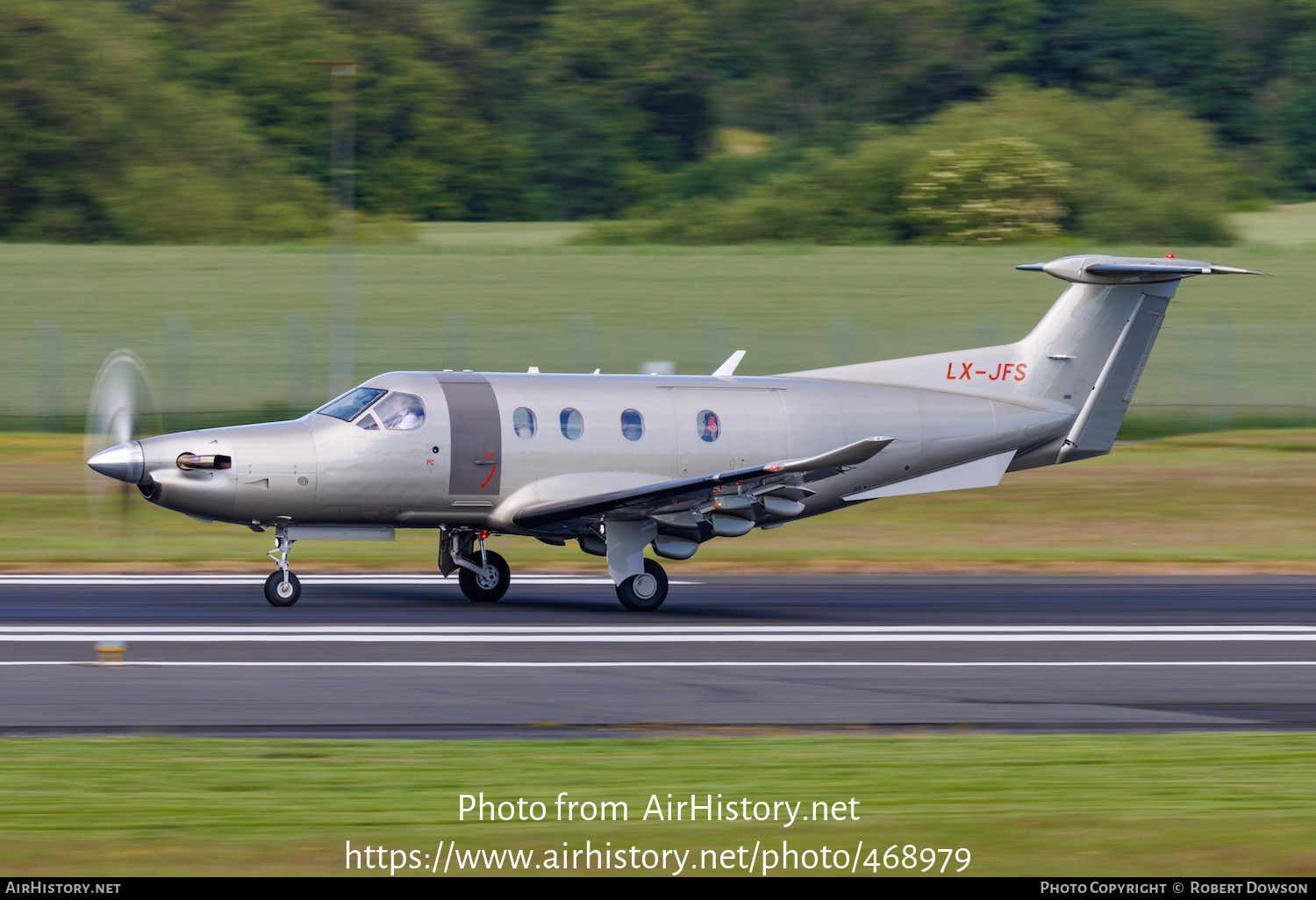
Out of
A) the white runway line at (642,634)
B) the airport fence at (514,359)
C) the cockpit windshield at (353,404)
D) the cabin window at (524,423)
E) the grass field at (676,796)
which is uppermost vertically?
the airport fence at (514,359)

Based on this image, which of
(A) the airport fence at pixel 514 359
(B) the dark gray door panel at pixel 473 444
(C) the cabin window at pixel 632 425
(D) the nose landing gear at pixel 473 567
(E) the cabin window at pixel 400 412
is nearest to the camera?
(E) the cabin window at pixel 400 412

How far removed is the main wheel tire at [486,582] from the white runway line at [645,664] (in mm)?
4370

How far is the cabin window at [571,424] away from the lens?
16.8 metres

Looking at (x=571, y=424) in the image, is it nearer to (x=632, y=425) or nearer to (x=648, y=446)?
(x=632, y=425)

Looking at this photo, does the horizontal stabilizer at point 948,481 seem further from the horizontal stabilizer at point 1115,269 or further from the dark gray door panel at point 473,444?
the dark gray door panel at point 473,444

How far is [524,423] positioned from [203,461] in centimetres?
333

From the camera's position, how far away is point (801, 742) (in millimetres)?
9664

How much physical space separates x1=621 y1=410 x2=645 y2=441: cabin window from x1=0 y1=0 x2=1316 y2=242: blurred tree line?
3413cm

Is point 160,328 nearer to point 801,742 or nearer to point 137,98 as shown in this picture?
point 137,98

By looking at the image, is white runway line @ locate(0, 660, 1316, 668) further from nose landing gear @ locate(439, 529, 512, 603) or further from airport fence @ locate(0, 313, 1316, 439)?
airport fence @ locate(0, 313, 1316, 439)

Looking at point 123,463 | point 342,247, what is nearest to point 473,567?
point 123,463

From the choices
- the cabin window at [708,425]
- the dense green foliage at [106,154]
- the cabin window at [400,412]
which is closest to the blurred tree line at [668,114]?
the dense green foliage at [106,154]
